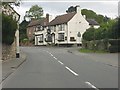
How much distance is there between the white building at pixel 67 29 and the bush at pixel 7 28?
2308 inches

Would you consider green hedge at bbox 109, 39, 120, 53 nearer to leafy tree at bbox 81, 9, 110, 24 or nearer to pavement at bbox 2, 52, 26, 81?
pavement at bbox 2, 52, 26, 81

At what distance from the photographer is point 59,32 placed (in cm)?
10288

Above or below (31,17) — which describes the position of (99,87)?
below

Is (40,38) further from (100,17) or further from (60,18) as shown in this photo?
(100,17)

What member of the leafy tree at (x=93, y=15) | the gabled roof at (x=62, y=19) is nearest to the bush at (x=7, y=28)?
the gabled roof at (x=62, y=19)

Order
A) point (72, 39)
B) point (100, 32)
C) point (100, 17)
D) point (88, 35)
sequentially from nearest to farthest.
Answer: point (100, 32) < point (88, 35) < point (72, 39) < point (100, 17)

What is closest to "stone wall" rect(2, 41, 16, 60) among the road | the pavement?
the pavement

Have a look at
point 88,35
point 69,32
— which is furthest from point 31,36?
point 88,35

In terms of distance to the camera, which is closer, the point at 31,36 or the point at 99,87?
the point at 99,87

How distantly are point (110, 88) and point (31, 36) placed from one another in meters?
118

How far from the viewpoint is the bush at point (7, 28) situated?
31.8 m

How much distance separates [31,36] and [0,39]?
325 feet

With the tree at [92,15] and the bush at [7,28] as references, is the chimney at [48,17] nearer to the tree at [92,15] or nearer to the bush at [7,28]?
the tree at [92,15]

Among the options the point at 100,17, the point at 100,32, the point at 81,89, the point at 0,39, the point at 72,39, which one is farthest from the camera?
the point at 100,17
